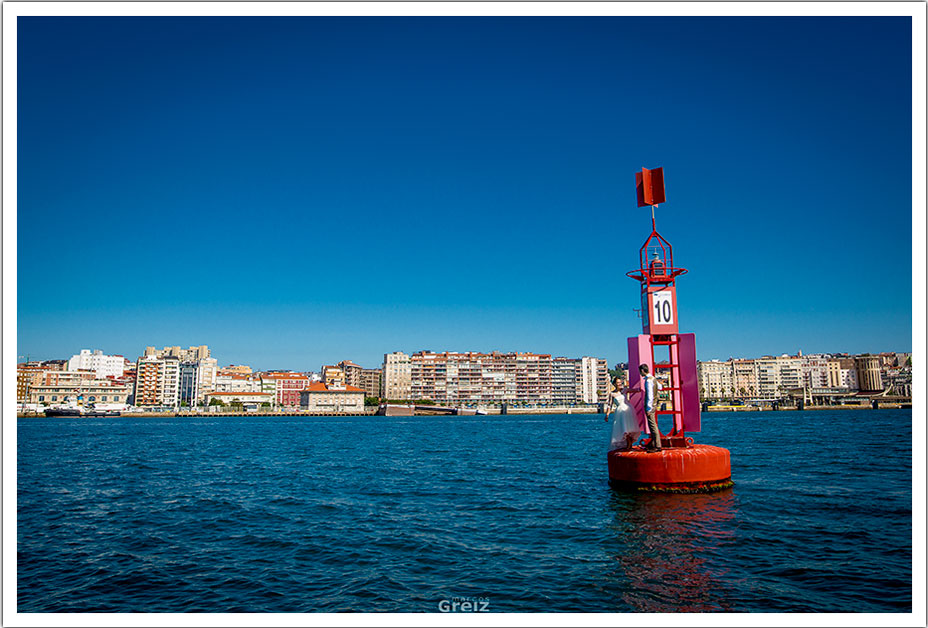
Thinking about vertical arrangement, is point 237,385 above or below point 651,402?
above

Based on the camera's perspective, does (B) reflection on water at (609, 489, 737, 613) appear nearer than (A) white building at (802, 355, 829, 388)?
Yes

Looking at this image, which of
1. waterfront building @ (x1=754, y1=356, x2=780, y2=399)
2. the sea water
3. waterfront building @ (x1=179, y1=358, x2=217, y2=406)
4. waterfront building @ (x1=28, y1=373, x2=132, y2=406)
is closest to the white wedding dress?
the sea water

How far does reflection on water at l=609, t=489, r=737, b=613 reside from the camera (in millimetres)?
7766

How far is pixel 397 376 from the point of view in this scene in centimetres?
18200

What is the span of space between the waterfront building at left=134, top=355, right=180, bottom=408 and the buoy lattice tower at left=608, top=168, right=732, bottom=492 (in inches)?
6581

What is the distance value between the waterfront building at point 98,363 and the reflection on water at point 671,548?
20173cm

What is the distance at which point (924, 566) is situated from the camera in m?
6.12

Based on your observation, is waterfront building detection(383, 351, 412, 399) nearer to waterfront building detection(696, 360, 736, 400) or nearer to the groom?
waterfront building detection(696, 360, 736, 400)

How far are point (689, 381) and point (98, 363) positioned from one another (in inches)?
8241

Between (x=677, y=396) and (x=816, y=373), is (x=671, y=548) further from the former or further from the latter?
(x=816, y=373)

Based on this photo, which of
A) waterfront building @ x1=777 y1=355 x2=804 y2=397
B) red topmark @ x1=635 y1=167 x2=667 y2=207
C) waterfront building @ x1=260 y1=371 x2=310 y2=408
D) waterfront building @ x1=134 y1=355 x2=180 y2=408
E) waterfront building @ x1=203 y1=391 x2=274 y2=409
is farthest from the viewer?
waterfront building @ x1=777 y1=355 x2=804 y2=397

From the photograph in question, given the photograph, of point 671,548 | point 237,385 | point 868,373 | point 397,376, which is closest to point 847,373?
point 868,373

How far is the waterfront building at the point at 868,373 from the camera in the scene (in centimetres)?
16038

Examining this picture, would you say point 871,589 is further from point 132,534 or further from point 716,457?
point 132,534
